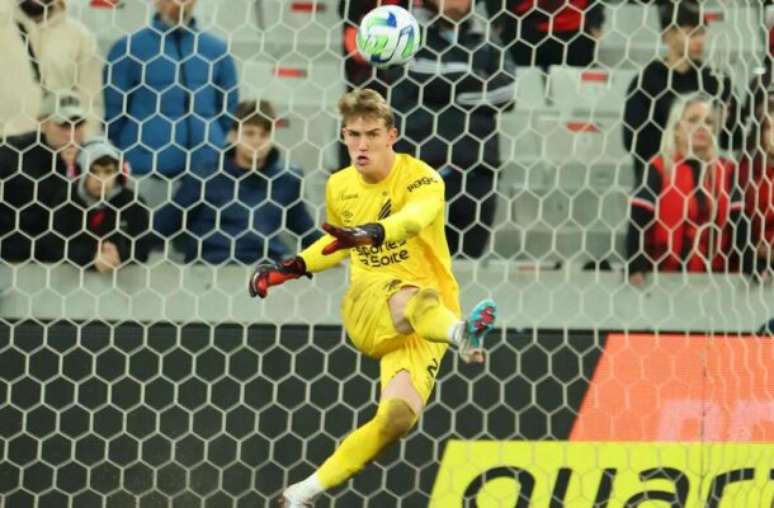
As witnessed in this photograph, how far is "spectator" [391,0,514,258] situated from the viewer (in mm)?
5586

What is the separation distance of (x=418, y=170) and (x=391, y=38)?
1.25 feet

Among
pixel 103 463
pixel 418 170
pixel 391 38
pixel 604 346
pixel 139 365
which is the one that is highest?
pixel 391 38

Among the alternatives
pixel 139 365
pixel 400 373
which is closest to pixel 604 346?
pixel 400 373

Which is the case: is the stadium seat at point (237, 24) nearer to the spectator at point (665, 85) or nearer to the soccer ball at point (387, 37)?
the soccer ball at point (387, 37)

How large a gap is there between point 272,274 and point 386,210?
370 mm

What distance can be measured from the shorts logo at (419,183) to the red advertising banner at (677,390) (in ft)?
4.42

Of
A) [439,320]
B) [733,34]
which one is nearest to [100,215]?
[439,320]

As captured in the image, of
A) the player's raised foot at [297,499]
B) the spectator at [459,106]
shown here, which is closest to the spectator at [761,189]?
the spectator at [459,106]

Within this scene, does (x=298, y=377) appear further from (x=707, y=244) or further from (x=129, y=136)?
(x=707, y=244)

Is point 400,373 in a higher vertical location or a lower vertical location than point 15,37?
lower

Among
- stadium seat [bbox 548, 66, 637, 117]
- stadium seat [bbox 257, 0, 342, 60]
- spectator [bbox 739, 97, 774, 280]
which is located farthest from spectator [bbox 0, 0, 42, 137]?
spectator [bbox 739, 97, 774, 280]

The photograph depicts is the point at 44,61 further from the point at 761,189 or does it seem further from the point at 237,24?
the point at 761,189

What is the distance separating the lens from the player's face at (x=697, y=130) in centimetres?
561

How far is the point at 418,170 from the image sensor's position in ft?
14.5
